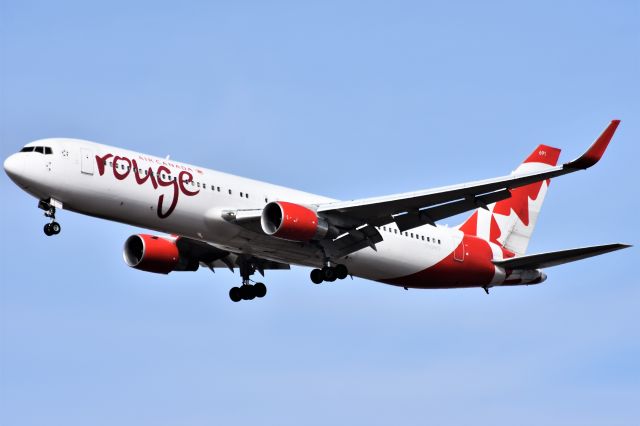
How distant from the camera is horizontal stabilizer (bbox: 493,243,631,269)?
146 ft

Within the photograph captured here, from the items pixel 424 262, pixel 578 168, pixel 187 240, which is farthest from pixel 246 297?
pixel 578 168

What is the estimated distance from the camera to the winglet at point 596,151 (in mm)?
39469

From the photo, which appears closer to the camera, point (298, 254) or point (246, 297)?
point (298, 254)

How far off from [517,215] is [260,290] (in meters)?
12.6

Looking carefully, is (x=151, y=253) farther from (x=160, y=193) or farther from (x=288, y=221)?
(x=288, y=221)

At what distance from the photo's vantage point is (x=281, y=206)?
1695 inches

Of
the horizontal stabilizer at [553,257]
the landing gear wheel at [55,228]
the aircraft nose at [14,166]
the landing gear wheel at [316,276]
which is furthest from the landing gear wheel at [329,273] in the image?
the aircraft nose at [14,166]

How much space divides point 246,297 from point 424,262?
760cm

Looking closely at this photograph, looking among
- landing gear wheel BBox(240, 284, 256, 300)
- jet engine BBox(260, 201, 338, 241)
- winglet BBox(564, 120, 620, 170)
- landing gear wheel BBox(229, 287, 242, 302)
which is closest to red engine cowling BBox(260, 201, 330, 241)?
jet engine BBox(260, 201, 338, 241)

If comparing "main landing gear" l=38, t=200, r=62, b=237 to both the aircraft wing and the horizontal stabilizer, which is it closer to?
the aircraft wing

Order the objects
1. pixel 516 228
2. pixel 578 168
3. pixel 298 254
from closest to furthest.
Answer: pixel 578 168 → pixel 298 254 → pixel 516 228

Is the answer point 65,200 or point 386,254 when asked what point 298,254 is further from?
point 65,200

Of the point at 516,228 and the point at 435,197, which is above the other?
the point at 516,228

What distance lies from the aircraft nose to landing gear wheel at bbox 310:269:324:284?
1200 centimetres
